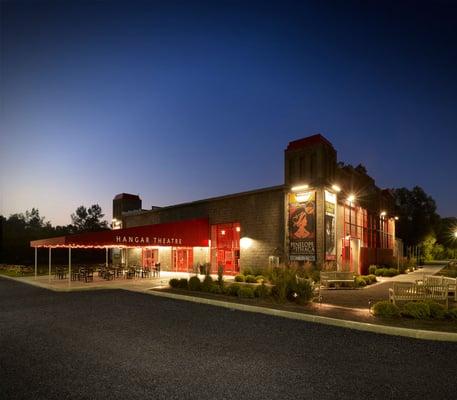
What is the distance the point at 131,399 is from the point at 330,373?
2839mm

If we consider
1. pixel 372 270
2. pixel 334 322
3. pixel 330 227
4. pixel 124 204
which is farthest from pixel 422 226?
pixel 334 322

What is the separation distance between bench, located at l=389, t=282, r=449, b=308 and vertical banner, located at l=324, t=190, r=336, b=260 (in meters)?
9.29

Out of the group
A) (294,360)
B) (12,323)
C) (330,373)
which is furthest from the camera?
(12,323)

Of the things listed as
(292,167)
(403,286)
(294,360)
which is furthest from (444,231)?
(294,360)

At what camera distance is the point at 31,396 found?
14.2ft

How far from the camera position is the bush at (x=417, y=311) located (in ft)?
27.7

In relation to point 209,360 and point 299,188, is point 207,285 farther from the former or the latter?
point 299,188

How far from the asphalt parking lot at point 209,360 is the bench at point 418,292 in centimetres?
278

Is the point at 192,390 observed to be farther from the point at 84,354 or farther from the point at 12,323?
the point at 12,323

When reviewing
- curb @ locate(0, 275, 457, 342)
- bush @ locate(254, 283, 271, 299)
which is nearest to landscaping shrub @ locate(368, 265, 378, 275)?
bush @ locate(254, 283, 271, 299)

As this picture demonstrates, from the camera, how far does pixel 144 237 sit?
63.0 feet

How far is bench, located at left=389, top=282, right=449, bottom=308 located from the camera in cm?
955

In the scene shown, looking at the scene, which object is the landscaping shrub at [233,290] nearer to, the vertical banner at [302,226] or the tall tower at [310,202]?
the tall tower at [310,202]

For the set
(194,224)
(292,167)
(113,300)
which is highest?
(292,167)
